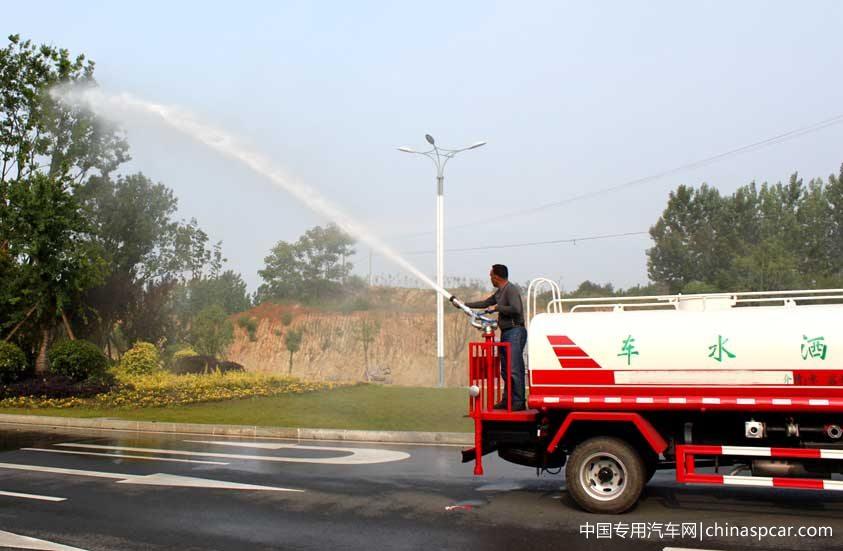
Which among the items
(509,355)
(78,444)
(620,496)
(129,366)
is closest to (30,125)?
(129,366)

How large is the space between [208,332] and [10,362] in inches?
363

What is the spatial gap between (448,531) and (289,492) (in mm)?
2693

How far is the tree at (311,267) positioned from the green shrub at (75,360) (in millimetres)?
20882

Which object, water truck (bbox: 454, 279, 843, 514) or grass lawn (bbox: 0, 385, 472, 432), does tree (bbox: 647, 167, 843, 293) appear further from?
A: water truck (bbox: 454, 279, 843, 514)

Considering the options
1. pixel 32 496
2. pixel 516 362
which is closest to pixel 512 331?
pixel 516 362

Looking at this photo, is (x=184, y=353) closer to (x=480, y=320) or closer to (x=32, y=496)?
(x=32, y=496)

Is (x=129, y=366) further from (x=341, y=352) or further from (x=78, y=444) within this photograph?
(x=341, y=352)

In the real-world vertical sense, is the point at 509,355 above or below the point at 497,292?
below

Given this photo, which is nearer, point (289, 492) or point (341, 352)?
point (289, 492)

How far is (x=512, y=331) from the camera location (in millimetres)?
8539

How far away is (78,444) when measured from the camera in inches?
530

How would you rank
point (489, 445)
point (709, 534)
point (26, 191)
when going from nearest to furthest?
point (709, 534), point (489, 445), point (26, 191)

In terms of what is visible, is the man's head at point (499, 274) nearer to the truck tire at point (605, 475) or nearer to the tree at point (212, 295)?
the truck tire at point (605, 475)

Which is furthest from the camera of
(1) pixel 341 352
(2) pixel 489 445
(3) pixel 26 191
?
(1) pixel 341 352
